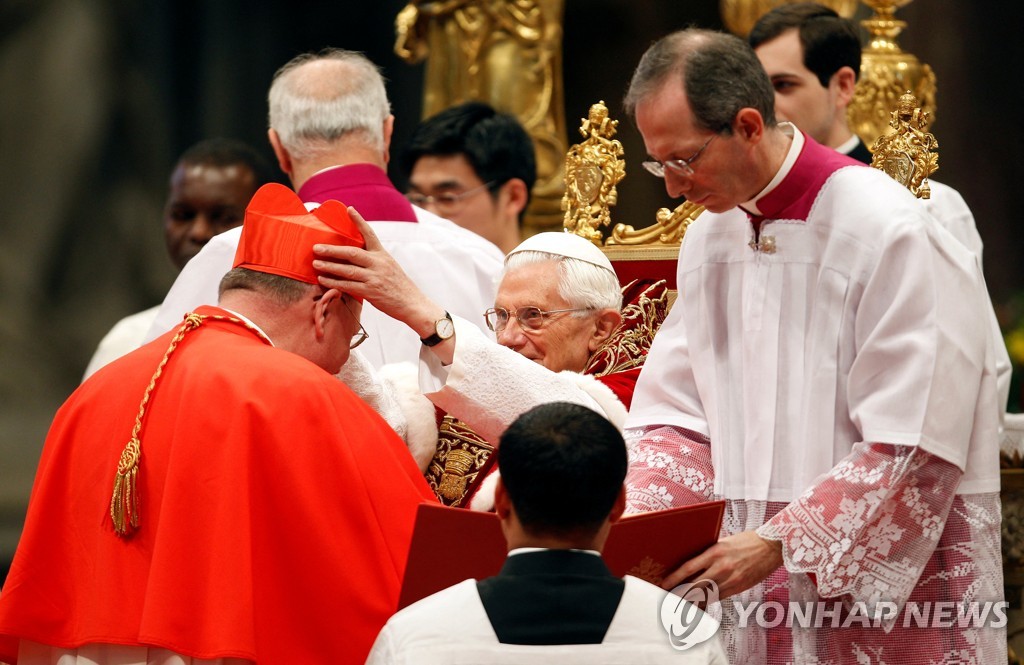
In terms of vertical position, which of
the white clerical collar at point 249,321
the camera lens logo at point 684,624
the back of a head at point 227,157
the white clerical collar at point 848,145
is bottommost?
the camera lens logo at point 684,624

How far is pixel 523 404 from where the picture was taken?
365 centimetres

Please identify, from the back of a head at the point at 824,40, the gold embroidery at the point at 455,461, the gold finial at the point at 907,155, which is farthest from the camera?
the back of a head at the point at 824,40

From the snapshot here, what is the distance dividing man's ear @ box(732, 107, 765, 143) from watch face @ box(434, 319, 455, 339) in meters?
0.76

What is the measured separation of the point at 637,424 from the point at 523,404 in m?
0.29

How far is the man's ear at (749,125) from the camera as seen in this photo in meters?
3.41

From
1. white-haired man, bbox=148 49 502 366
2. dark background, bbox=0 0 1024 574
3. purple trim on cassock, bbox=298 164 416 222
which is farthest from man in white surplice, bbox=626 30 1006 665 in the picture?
dark background, bbox=0 0 1024 574

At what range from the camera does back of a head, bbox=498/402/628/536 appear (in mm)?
2432

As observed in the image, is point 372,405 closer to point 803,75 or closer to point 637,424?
point 637,424

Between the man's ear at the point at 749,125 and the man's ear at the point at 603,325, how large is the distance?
913mm

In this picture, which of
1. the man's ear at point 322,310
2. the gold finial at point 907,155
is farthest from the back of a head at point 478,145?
the man's ear at point 322,310

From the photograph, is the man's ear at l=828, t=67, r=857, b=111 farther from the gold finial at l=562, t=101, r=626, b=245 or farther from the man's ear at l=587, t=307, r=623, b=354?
the man's ear at l=587, t=307, r=623, b=354

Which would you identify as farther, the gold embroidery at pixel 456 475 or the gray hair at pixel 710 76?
the gold embroidery at pixel 456 475

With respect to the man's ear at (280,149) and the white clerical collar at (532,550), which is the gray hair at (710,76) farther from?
the man's ear at (280,149)

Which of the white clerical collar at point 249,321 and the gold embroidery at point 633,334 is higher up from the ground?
the white clerical collar at point 249,321
